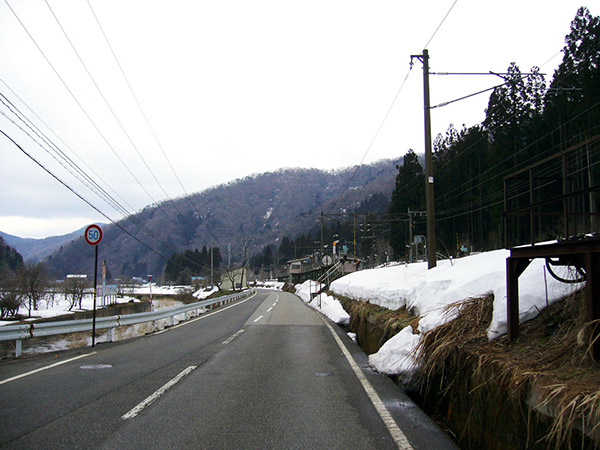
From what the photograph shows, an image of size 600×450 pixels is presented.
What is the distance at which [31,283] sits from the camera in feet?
134

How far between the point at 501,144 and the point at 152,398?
41.9 m

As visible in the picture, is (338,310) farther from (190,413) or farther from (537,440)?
(537,440)

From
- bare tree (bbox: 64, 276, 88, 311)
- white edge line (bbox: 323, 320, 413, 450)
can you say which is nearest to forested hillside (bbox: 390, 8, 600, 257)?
white edge line (bbox: 323, 320, 413, 450)

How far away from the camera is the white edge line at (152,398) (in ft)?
15.4

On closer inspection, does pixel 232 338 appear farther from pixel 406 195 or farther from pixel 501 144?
pixel 406 195

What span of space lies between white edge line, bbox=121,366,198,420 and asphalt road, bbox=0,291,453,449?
1 cm

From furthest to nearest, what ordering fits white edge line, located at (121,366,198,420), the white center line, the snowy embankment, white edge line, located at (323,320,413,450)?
the white center line < the snowy embankment < white edge line, located at (121,366,198,420) < white edge line, located at (323,320,413,450)

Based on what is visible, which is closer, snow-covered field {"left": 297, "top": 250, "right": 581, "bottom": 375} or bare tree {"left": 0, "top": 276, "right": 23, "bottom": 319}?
snow-covered field {"left": 297, "top": 250, "right": 581, "bottom": 375}

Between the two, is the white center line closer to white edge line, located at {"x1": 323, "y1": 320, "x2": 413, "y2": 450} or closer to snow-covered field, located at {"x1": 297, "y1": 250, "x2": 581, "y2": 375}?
white edge line, located at {"x1": 323, "y1": 320, "x2": 413, "y2": 450}

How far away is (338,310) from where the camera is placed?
59.9ft

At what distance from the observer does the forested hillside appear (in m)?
28.9

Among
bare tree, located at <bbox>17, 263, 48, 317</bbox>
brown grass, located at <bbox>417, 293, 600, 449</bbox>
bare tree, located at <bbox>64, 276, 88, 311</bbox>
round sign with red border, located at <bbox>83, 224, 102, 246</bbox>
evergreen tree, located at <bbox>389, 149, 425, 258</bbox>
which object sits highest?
evergreen tree, located at <bbox>389, 149, 425, 258</bbox>

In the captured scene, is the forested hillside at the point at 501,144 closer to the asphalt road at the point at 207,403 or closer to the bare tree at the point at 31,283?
the asphalt road at the point at 207,403

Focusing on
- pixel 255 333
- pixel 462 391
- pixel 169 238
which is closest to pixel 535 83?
pixel 255 333
